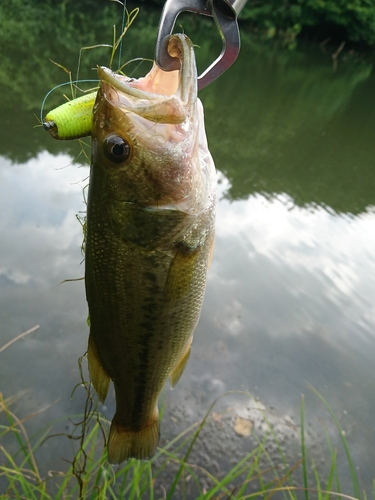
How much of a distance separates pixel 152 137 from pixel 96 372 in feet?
3.03

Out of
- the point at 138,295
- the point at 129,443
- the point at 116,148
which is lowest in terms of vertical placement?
the point at 129,443

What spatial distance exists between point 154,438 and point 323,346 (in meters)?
3.80

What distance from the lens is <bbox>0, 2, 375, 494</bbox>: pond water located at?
4016 millimetres

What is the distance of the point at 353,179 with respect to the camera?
1221 centimetres

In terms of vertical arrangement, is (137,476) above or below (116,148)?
below

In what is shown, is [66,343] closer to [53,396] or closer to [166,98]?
[53,396]

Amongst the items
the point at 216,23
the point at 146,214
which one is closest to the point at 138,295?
the point at 146,214

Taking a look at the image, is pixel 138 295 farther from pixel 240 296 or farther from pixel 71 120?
pixel 240 296

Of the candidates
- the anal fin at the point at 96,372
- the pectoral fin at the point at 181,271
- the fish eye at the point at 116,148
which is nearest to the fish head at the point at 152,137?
the fish eye at the point at 116,148

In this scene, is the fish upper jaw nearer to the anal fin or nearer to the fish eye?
the fish eye

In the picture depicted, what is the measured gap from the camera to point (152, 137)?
1387mm

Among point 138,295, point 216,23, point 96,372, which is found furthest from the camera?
point 96,372

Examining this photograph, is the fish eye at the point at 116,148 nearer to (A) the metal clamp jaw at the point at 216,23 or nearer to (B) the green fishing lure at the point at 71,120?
(B) the green fishing lure at the point at 71,120

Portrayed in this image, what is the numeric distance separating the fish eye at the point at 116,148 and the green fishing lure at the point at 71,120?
0.08m
